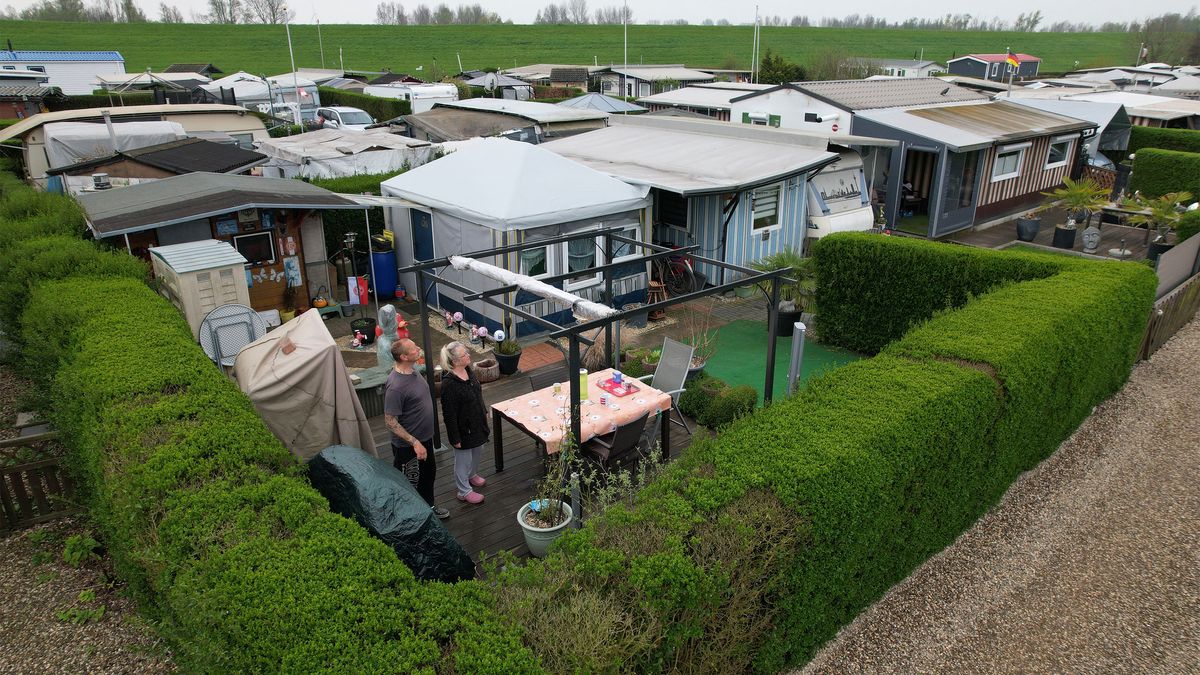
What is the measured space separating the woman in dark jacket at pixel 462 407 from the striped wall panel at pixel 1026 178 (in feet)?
57.1

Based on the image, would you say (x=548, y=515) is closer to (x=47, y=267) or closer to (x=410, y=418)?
(x=410, y=418)

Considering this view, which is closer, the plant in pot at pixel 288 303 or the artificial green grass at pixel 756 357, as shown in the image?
the artificial green grass at pixel 756 357

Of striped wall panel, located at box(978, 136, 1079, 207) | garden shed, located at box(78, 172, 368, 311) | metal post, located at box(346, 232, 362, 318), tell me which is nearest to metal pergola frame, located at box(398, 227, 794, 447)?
garden shed, located at box(78, 172, 368, 311)

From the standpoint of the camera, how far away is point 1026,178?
68.8ft

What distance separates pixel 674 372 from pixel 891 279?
410 cm

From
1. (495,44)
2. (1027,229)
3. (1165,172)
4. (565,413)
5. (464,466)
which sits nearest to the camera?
(464,466)

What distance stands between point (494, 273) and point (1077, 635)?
19.6ft

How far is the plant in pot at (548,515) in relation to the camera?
19.2ft

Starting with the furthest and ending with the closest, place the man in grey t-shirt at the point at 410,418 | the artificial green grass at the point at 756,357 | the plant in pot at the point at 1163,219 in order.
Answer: the plant in pot at the point at 1163,219
the artificial green grass at the point at 756,357
the man in grey t-shirt at the point at 410,418

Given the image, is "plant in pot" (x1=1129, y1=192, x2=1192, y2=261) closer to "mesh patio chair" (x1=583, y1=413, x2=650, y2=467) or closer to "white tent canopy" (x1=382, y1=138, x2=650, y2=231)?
"white tent canopy" (x1=382, y1=138, x2=650, y2=231)

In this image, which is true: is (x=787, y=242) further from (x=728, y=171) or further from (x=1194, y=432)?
(x=1194, y=432)

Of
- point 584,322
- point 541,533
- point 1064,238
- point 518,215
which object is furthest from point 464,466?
point 1064,238

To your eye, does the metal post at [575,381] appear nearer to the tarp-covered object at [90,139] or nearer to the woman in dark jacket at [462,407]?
the woman in dark jacket at [462,407]

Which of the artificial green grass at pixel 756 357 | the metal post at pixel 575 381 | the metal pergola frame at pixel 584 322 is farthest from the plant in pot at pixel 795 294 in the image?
the metal post at pixel 575 381
